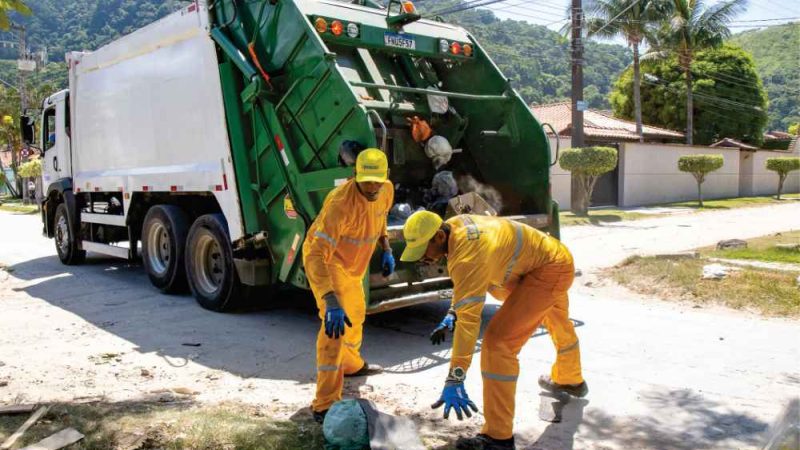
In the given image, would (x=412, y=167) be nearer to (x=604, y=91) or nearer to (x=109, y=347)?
(x=109, y=347)

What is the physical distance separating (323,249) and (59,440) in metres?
1.63

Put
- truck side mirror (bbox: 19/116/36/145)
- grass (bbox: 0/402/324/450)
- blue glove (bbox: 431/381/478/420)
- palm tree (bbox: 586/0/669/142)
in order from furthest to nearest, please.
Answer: palm tree (bbox: 586/0/669/142), truck side mirror (bbox: 19/116/36/145), grass (bbox: 0/402/324/450), blue glove (bbox: 431/381/478/420)

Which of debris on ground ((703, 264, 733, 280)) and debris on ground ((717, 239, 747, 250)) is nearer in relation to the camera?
debris on ground ((703, 264, 733, 280))

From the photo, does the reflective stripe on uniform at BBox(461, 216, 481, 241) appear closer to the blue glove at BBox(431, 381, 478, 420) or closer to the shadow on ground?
the blue glove at BBox(431, 381, 478, 420)

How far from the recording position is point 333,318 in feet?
12.5

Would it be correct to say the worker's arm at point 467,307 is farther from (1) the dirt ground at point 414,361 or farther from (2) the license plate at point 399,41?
(2) the license plate at point 399,41

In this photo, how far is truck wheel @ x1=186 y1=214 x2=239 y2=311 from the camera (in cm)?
637

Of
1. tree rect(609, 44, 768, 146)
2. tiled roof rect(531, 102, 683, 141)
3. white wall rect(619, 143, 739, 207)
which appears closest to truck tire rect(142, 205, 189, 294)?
white wall rect(619, 143, 739, 207)

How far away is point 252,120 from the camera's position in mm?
5922

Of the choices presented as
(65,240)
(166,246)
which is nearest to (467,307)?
(166,246)

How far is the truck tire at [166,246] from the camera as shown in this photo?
709cm

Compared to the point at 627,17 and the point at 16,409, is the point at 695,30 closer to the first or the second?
the point at 627,17

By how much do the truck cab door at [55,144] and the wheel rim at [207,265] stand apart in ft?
12.5

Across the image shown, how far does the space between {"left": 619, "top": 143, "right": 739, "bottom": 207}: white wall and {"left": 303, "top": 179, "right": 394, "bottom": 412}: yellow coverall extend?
61.6ft
